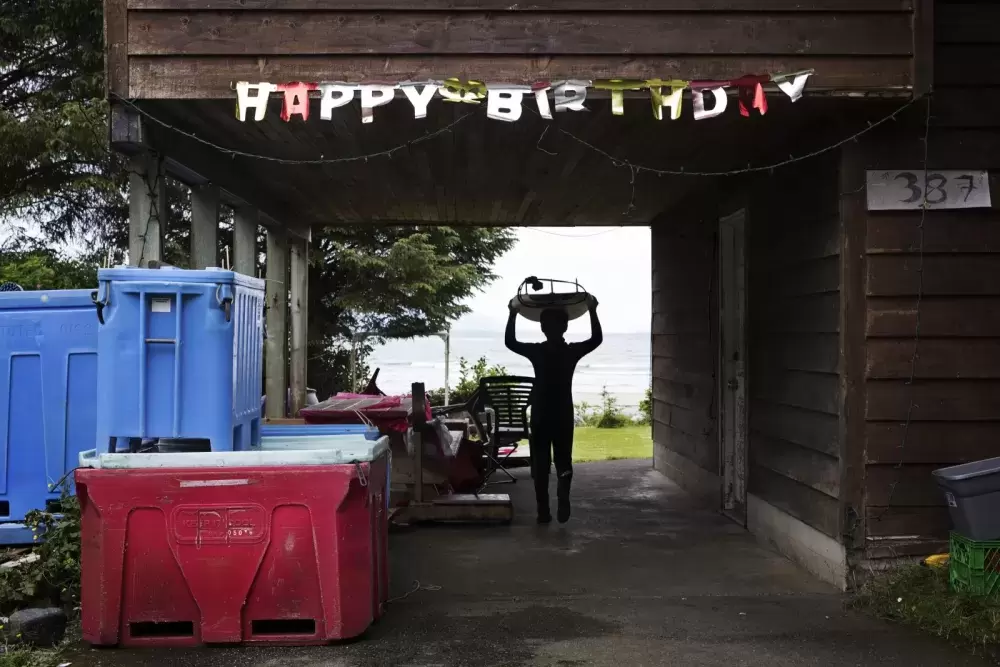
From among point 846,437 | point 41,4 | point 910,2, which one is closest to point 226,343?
point 846,437

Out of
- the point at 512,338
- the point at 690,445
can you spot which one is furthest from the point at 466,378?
the point at 512,338

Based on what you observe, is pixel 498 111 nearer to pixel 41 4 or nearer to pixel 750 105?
pixel 750 105

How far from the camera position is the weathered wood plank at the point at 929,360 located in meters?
4.98

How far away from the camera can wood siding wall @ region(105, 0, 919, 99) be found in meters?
4.64

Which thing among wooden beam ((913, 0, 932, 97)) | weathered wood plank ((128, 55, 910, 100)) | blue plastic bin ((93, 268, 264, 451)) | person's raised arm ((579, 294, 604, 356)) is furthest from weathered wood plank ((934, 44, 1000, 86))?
blue plastic bin ((93, 268, 264, 451))

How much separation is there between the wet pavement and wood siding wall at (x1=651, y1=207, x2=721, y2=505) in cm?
128

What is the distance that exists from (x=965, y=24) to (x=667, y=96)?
74.7 inches

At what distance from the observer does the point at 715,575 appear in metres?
5.50

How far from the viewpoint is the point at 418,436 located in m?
7.03

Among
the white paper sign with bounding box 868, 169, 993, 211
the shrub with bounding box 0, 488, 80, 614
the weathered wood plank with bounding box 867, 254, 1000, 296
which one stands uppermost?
the white paper sign with bounding box 868, 169, 993, 211

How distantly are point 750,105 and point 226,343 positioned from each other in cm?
296

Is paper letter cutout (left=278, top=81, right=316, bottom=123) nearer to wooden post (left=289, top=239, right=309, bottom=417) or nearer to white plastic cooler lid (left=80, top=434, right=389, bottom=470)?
white plastic cooler lid (left=80, top=434, right=389, bottom=470)

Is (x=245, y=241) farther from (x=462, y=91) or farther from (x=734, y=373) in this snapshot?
(x=734, y=373)

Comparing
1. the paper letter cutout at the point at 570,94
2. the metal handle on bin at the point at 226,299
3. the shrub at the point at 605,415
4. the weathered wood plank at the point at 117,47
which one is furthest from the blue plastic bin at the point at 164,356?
the shrub at the point at 605,415
